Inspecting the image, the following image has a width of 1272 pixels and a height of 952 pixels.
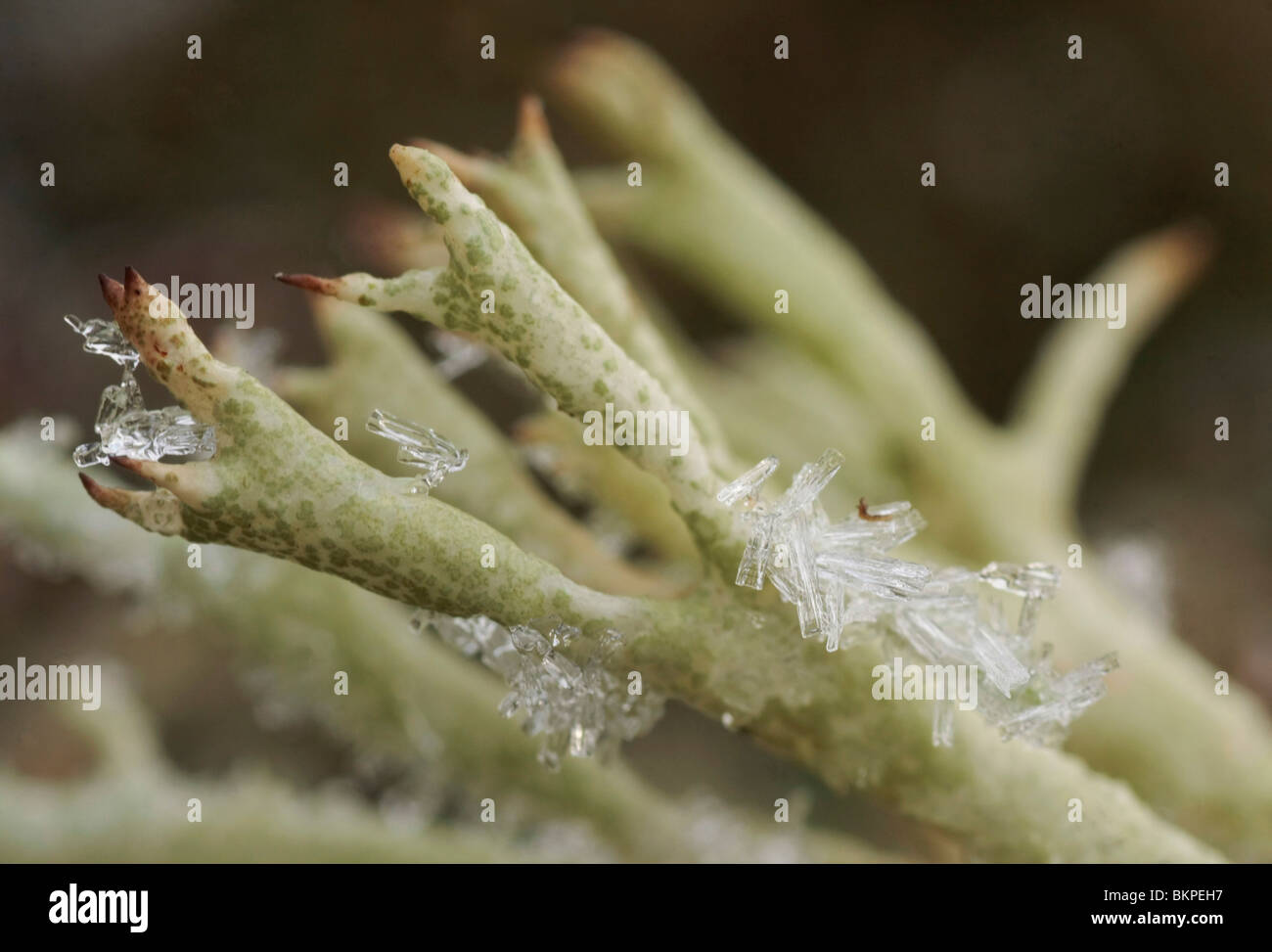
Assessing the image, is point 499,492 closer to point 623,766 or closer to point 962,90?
point 623,766

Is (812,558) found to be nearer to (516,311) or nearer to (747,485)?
(747,485)

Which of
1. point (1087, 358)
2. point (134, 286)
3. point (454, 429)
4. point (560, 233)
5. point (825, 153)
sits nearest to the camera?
point (134, 286)

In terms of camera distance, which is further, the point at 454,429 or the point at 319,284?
the point at 454,429

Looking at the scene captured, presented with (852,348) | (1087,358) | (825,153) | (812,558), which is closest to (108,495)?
(812,558)

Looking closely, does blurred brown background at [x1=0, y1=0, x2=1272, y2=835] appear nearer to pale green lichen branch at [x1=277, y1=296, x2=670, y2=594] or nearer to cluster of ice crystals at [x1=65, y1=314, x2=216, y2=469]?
pale green lichen branch at [x1=277, y1=296, x2=670, y2=594]

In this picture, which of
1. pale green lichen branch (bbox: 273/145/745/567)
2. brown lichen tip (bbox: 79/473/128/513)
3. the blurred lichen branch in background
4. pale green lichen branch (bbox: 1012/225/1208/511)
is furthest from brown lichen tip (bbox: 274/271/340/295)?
pale green lichen branch (bbox: 1012/225/1208/511)

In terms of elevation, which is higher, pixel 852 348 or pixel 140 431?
pixel 852 348

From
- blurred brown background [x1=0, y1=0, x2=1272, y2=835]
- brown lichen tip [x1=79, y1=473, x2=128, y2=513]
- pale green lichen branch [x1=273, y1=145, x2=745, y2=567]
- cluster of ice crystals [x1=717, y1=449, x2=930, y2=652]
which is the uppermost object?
blurred brown background [x1=0, y1=0, x2=1272, y2=835]

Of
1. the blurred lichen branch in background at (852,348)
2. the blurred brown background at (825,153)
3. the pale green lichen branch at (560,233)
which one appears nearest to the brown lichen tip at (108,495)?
the pale green lichen branch at (560,233)
